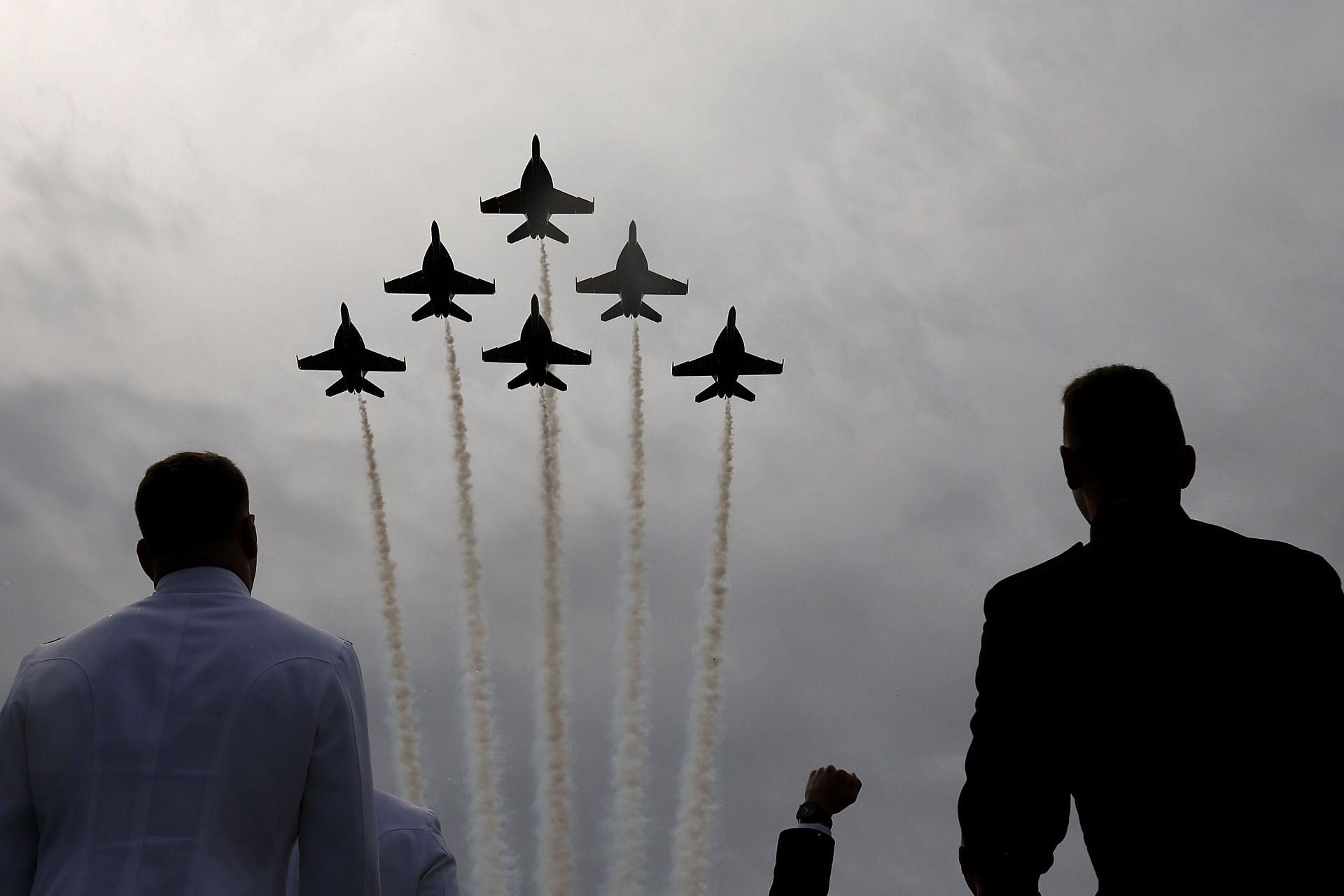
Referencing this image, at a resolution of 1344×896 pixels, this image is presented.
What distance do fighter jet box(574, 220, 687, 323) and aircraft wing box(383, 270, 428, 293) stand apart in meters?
7.94

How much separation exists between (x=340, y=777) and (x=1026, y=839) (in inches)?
128

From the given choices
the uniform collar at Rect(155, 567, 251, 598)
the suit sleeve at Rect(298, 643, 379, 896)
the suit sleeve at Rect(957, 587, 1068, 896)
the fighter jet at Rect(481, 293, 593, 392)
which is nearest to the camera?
the suit sleeve at Rect(957, 587, 1068, 896)

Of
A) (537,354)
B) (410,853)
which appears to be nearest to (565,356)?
(537,354)

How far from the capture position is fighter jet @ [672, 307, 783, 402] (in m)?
55.5

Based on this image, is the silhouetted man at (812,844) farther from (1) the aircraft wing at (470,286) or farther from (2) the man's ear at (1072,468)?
(1) the aircraft wing at (470,286)

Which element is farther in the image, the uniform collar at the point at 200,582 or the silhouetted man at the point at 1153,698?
the uniform collar at the point at 200,582

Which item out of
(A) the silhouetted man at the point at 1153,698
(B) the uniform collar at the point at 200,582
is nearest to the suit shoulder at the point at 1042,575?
(A) the silhouetted man at the point at 1153,698

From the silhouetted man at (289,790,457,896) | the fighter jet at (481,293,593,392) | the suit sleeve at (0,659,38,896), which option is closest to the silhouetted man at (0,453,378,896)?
the suit sleeve at (0,659,38,896)

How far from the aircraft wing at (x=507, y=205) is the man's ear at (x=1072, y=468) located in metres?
52.6

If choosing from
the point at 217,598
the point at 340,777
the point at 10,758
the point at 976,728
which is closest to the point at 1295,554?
the point at 976,728

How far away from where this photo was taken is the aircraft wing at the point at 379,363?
185ft

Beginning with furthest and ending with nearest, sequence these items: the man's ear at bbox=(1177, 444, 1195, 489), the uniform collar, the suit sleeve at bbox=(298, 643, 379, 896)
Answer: the uniform collar, the suit sleeve at bbox=(298, 643, 379, 896), the man's ear at bbox=(1177, 444, 1195, 489)

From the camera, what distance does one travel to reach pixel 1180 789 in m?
4.42

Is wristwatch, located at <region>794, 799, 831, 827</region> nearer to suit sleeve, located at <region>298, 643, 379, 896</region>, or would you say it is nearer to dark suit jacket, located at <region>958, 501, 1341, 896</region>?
dark suit jacket, located at <region>958, 501, 1341, 896</region>
